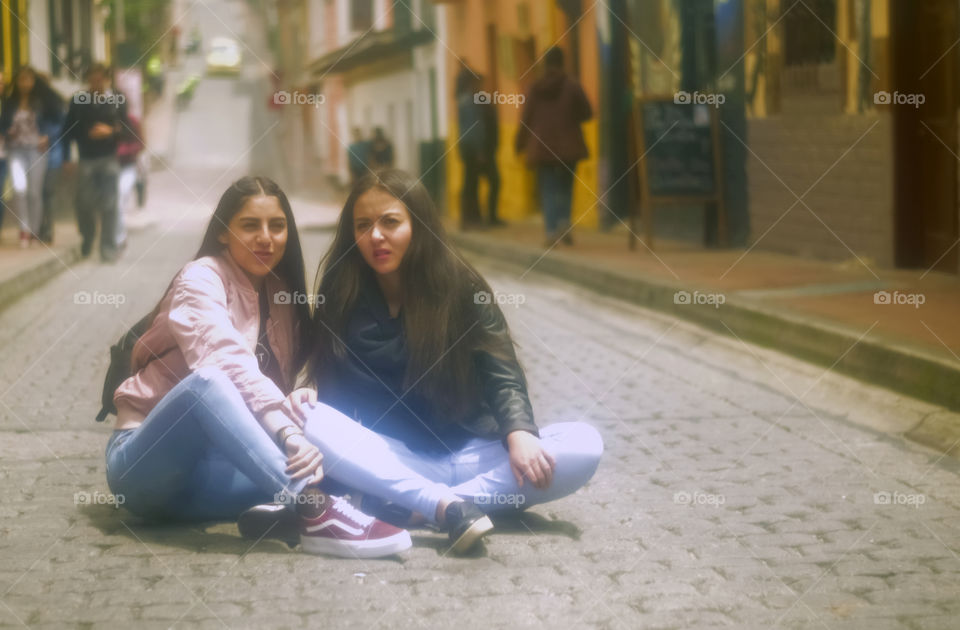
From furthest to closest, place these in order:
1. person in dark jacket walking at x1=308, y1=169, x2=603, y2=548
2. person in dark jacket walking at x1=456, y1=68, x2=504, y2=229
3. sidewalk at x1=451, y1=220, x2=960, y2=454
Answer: person in dark jacket walking at x1=456, y1=68, x2=504, y2=229
sidewalk at x1=451, y1=220, x2=960, y2=454
person in dark jacket walking at x1=308, y1=169, x2=603, y2=548

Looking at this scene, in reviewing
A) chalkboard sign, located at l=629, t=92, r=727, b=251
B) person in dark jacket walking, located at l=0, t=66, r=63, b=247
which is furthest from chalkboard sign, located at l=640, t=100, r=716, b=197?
person in dark jacket walking, located at l=0, t=66, r=63, b=247

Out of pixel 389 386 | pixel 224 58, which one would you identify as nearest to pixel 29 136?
pixel 389 386

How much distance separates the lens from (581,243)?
15336 mm

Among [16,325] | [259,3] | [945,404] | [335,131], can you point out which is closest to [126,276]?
[16,325]

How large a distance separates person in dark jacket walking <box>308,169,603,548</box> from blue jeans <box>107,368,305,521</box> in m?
0.24

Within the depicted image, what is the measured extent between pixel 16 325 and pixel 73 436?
162 inches

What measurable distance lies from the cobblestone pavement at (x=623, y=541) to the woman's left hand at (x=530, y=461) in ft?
0.70

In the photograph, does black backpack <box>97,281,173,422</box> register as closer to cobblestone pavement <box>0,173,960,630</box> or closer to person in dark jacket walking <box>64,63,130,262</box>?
cobblestone pavement <box>0,173,960,630</box>

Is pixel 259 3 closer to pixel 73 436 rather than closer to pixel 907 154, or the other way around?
pixel 907 154

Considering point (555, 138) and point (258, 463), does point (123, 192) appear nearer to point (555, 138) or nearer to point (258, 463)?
point (555, 138)

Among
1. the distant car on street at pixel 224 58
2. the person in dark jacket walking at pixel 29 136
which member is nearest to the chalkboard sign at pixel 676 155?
the person in dark jacket walking at pixel 29 136

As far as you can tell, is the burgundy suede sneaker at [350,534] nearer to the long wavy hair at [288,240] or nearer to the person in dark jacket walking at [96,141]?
the long wavy hair at [288,240]

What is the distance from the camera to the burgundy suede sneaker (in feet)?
14.2

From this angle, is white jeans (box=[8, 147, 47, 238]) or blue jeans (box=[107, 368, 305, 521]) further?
white jeans (box=[8, 147, 47, 238])
